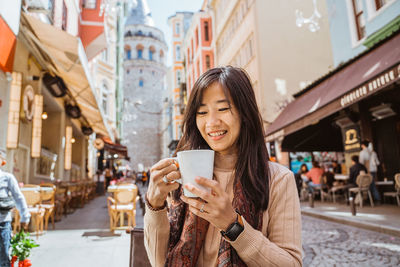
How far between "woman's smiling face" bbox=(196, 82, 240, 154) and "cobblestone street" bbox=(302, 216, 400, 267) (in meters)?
3.27

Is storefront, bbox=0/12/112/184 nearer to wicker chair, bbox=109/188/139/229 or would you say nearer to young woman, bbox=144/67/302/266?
wicker chair, bbox=109/188/139/229

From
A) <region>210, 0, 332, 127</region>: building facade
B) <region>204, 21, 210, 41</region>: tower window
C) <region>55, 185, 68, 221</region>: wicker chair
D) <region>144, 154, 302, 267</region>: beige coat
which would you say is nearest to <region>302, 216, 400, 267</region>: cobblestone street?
<region>144, 154, 302, 267</region>: beige coat

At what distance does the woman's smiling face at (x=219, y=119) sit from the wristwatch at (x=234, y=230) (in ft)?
1.14

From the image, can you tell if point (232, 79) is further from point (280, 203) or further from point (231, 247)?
point (231, 247)

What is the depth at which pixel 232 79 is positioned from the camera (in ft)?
4.20

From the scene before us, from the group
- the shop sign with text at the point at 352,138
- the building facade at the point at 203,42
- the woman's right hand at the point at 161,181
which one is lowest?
the woman's right hand at the point at 161,181

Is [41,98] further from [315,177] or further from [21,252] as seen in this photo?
[315,177]

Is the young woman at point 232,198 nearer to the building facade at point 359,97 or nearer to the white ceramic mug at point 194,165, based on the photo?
the white ceramic mug at point 194,165

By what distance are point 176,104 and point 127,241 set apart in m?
34.1

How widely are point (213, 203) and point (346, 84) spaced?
792 cm

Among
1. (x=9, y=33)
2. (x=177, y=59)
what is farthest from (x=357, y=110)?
(x=177, y=59)

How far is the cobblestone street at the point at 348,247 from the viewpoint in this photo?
12.6ft

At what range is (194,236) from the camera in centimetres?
122

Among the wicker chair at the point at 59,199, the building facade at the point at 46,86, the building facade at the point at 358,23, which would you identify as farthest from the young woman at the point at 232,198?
the building facade at the point at 358,23
